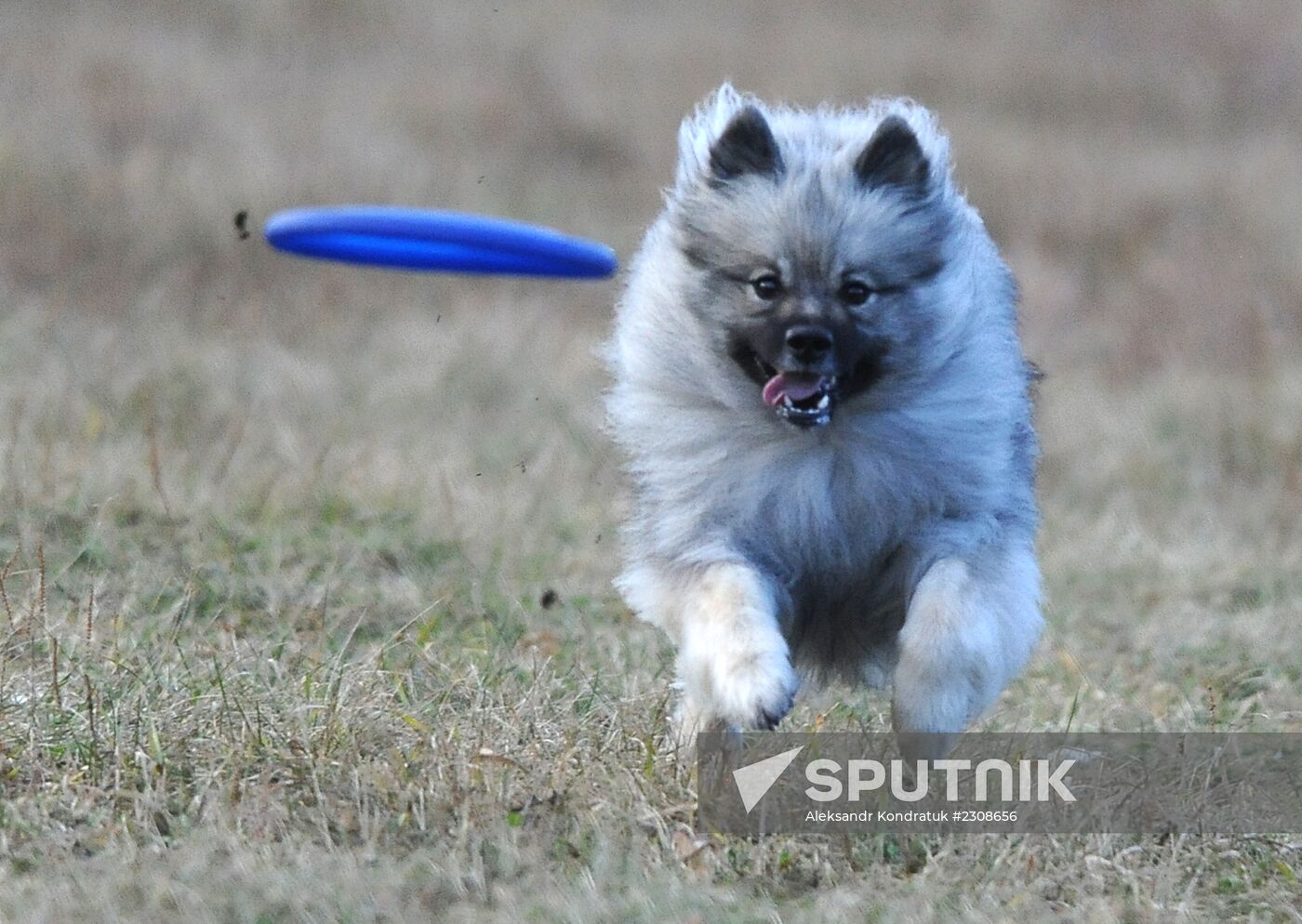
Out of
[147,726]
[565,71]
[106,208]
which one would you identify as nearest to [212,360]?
[106,208]

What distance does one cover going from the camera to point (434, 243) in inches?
252

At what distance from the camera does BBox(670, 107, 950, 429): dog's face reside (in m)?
4.48

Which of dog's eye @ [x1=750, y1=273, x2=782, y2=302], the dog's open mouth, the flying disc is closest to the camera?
the dog's open mouth

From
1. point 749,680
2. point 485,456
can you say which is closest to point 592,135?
point 485,456

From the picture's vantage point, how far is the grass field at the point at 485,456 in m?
3.92

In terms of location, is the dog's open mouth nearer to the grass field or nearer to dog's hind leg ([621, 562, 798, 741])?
dog's hind leg ([621, 562, 798, 741])

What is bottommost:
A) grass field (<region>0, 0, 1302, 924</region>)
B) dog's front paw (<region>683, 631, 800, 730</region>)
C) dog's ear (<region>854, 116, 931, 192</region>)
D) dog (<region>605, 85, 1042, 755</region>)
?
grass field (<region>0, 0, 1302, 924</region>)

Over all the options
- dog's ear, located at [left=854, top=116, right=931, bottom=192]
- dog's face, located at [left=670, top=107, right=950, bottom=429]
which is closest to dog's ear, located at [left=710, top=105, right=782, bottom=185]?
dog's face, located at [left=670, top=107, right=950, bottom=429]

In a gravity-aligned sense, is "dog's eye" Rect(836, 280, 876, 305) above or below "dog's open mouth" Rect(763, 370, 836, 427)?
above

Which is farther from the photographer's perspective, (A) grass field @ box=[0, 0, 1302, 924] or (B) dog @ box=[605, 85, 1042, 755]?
(B) dog @ box=[605, 85, 1042, 755]

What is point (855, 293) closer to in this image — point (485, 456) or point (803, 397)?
point (803, 397)

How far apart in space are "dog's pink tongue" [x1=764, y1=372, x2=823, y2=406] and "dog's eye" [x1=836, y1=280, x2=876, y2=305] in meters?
0.23

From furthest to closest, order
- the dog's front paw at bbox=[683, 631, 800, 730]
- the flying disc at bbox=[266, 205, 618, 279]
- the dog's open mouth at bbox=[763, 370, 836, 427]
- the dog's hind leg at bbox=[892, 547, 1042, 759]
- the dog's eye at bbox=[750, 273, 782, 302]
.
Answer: the flying disc at bbox=[266, 205, 618, 279], the dog's eye at bbox=[750, 273, 782, 302], the dog's open mouth at bbox=[763, 370, 836, 427], the dog's hind leg at bbox=[892, 547, 1042, 759], the dog's front paw at bbox=[683, 631, 800, 730]

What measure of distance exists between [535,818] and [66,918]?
1019 mm
